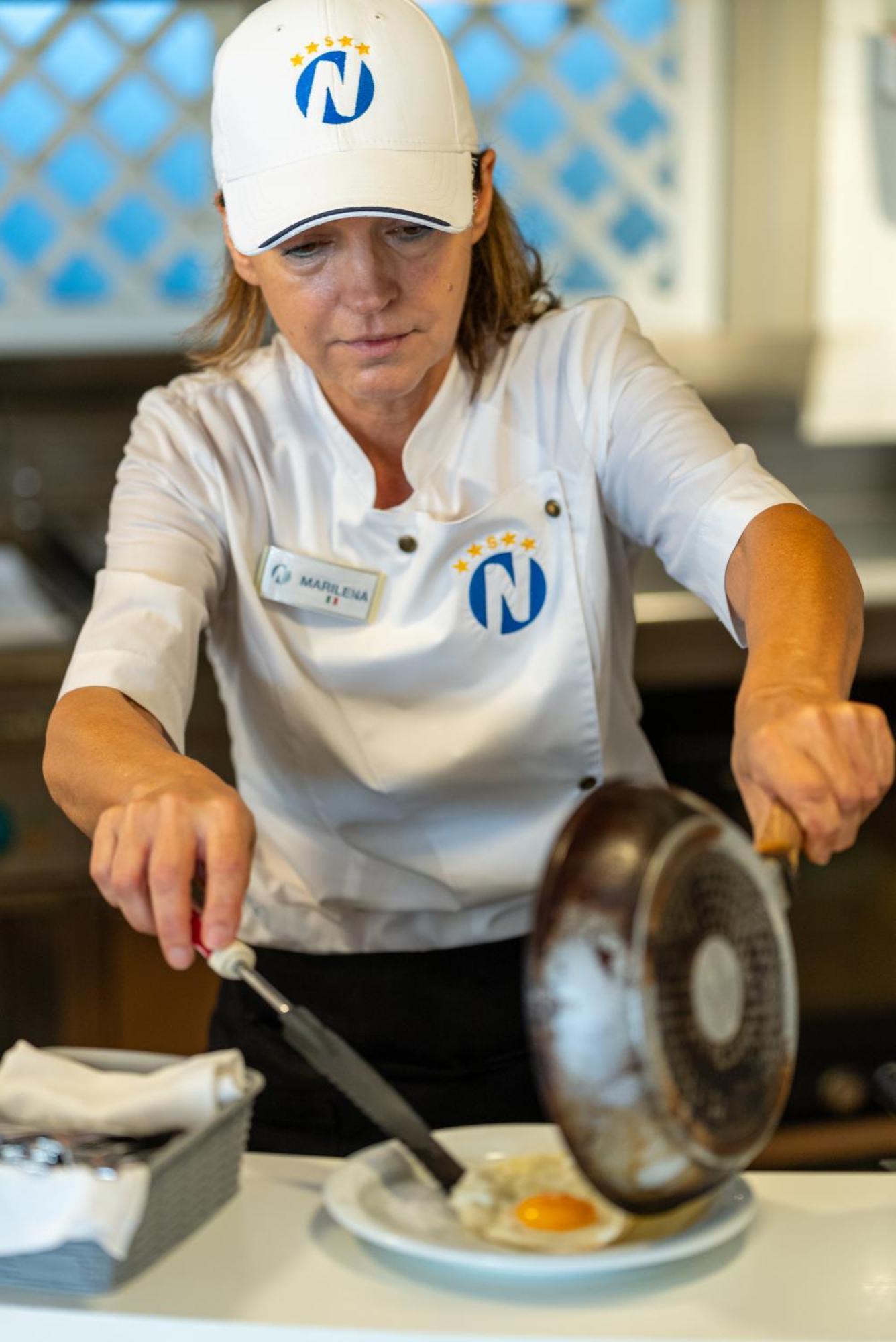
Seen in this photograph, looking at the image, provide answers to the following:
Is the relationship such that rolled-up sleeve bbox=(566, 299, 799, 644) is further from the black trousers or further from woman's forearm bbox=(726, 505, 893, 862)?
the black trousers

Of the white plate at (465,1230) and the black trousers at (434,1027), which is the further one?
the black trousers at (434,1027)

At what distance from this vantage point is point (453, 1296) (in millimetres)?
968

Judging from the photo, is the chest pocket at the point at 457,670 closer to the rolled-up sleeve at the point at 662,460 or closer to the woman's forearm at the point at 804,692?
the rolled-up sleeve at the point at 662,460

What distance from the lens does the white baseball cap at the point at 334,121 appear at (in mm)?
1330

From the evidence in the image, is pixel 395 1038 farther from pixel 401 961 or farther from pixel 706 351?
pixel 706 351

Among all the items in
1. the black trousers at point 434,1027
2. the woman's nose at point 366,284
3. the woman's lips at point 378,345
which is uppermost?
the woman's nose at point 366,284

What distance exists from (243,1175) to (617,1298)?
1.06 ft

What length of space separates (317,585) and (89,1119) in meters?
0.63

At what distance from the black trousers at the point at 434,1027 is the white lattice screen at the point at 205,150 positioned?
5.54 feet

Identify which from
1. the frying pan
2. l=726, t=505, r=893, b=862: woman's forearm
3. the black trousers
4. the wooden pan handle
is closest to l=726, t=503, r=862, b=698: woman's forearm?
l=726, t=505, r=893, b=862: woman's forearm

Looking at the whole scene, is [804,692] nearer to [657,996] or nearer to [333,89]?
[657,996]

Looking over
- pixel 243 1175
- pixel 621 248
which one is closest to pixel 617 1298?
pixel 243 1175

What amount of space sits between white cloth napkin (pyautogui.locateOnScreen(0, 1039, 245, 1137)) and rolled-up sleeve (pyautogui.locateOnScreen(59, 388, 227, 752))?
14.3 inches

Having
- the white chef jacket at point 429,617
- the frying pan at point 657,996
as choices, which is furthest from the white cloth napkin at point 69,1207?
the white chef jacket at point 429,617
